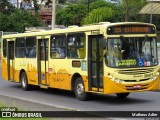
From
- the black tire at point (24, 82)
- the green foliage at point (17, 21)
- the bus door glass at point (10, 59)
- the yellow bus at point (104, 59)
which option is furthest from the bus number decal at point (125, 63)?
the green foliage at point (17, 21)

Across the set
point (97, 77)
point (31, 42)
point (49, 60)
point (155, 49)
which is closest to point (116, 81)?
point (97, 77)

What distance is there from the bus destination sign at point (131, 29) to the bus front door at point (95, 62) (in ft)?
1.56

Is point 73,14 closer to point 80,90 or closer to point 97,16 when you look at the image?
point 97,16

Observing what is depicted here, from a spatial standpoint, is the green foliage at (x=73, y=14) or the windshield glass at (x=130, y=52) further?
the green foliage at (x=73, y=14)

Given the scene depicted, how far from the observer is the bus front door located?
15.6 m

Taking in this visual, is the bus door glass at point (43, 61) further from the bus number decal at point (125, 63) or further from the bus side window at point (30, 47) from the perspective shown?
the bus number decal at point (125, 63)

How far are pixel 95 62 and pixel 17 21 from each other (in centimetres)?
5696

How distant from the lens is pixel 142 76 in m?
15.4

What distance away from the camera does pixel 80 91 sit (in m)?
16.6

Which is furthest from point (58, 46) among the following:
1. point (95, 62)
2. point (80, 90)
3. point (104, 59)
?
point (104, 59)

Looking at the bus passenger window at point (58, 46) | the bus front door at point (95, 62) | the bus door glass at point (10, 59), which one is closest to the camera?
the bus front door at point (95, 62)

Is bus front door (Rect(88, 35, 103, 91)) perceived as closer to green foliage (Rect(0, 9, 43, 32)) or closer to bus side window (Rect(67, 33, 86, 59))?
bus side window (Rect(67, 33, 86, 59))

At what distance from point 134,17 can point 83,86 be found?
5842 centimetres

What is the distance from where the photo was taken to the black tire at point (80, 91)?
16312mm
